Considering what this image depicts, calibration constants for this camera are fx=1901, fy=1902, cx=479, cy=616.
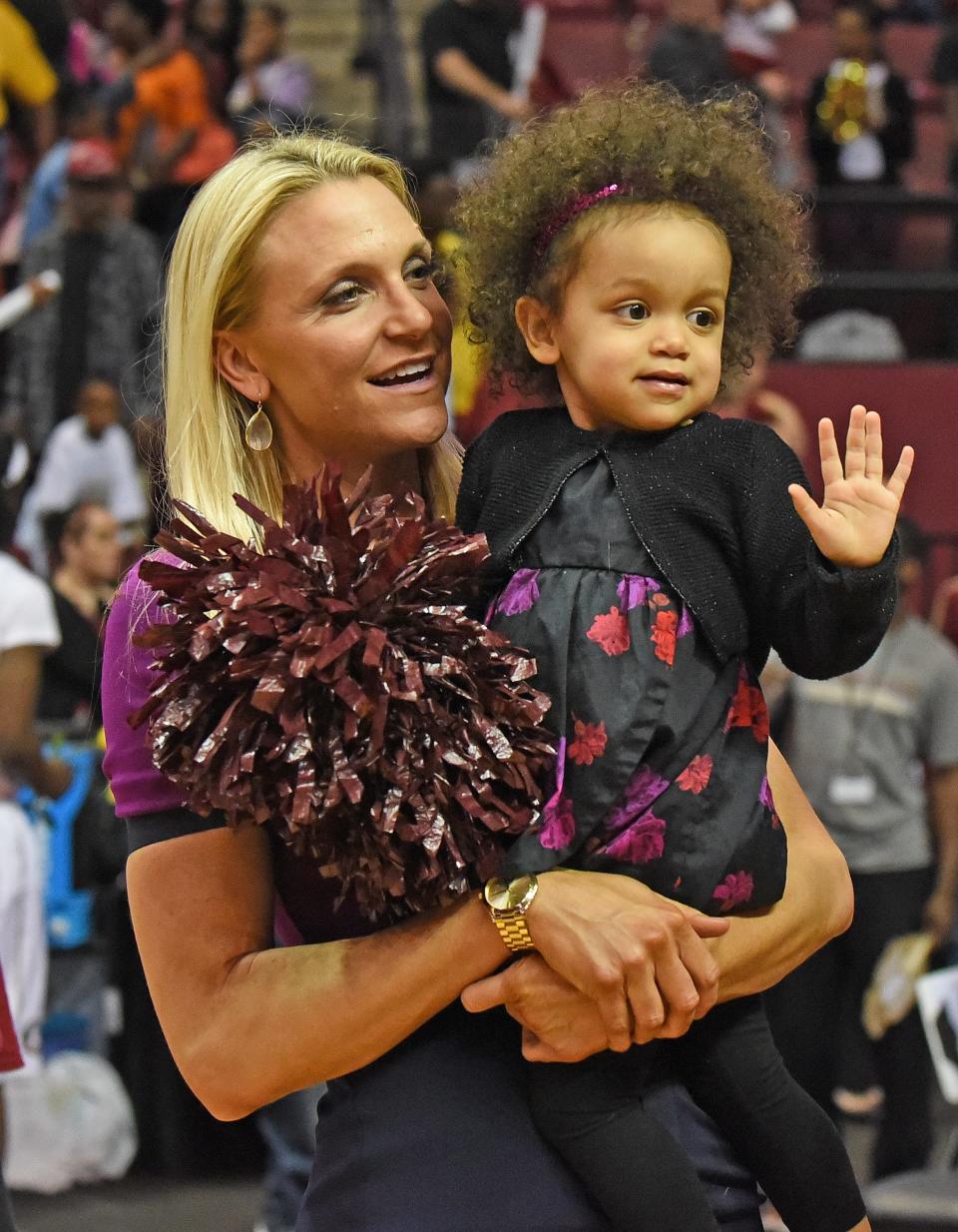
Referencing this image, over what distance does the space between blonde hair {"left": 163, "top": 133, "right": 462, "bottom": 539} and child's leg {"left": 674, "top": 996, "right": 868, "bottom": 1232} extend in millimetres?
758

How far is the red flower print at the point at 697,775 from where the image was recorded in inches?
75.0

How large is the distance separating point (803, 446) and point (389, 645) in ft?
19.2

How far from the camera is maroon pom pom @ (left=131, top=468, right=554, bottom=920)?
1.72 metres

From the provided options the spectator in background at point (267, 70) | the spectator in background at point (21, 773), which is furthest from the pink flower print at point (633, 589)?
the spectator in background at point (267, 70)

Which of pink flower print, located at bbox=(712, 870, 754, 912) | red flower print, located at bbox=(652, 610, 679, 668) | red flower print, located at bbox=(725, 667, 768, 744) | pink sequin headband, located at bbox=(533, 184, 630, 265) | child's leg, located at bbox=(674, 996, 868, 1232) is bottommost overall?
child's leg, located at bbox=(674, 996, 868, 1232)

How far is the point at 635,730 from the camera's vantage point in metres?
1.89

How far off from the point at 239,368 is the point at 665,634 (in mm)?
645

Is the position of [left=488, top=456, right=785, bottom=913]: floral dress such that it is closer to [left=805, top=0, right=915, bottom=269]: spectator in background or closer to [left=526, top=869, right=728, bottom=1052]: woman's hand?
[left=526, top=869, right=728, bottom=1052]: woman's hand

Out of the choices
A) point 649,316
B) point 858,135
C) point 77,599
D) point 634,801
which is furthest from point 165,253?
point 858,135

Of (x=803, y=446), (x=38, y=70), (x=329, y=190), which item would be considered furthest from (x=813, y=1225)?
(x=38, y=70)

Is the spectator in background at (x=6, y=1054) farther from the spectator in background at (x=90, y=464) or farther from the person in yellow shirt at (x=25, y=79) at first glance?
the person in yellow shirt at (x=25, y=79)

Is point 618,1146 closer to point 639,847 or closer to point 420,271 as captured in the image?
point 639,847

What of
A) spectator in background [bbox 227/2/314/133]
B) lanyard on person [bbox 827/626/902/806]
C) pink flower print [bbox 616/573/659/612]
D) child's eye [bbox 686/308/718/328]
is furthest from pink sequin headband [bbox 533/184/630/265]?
spectator in background [bbox 227/2/314/133]

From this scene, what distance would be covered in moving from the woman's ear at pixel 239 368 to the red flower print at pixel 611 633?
551mm
